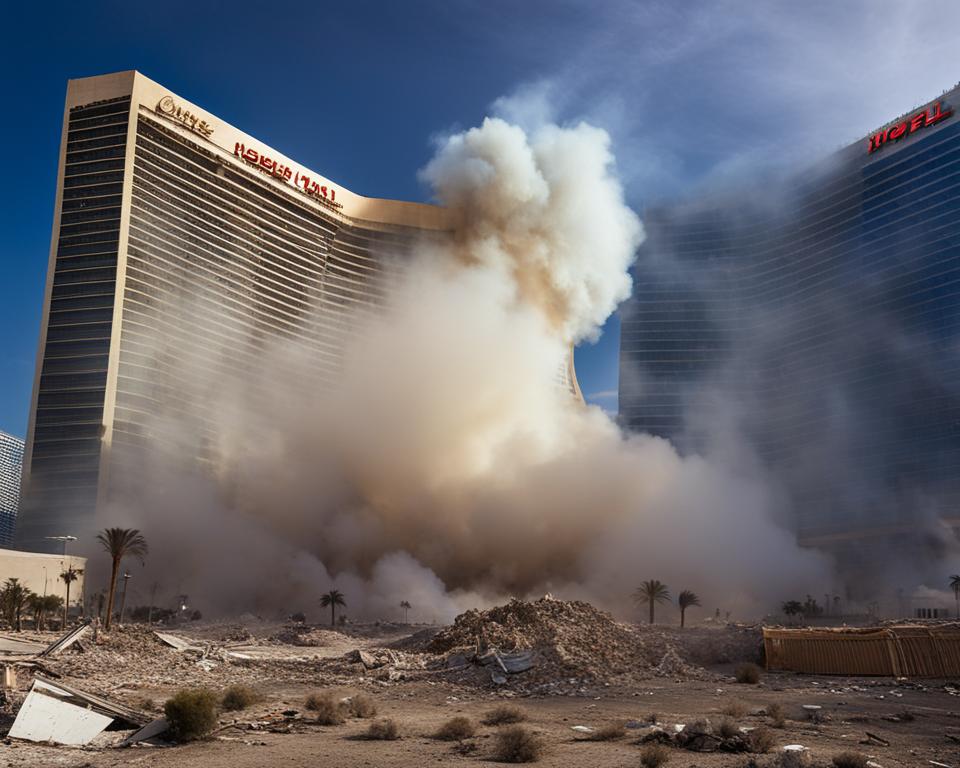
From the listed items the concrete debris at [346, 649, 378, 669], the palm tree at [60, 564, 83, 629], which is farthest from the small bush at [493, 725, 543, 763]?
the palm tree at [60, 564, 83, 629]

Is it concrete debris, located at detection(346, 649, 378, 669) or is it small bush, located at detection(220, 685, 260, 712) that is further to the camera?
concrete debris, located at detection(346, 649, 378, 669)

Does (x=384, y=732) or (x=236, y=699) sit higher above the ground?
(x=236, y=699)

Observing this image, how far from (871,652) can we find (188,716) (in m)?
32.9

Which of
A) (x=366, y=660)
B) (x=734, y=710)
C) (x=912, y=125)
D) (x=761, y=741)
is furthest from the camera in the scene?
(x=912, y=125)

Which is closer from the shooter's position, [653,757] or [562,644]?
[653,757]

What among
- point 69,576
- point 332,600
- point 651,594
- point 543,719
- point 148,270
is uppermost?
point 148,270

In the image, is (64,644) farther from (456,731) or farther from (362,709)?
(456,731)

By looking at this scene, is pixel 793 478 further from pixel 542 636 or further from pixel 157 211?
pixel 542 636

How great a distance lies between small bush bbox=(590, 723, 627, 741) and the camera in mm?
23750

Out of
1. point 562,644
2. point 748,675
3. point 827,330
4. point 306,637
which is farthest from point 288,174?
point 748,675

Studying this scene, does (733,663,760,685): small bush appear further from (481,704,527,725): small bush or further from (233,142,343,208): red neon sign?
(233,142,343,208): red neon sign

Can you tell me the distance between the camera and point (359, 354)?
496 ft

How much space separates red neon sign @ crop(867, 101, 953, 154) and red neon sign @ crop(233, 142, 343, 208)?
306 feet

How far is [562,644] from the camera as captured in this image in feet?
138
